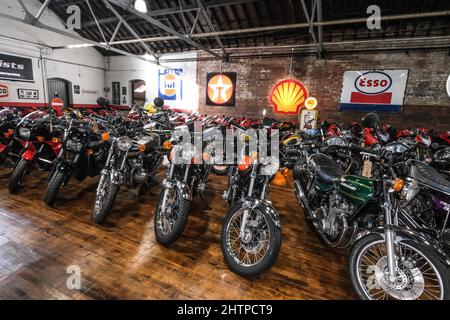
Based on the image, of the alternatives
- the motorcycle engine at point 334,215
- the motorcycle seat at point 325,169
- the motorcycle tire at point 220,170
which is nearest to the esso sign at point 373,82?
the motorcycle tire at point 220,170

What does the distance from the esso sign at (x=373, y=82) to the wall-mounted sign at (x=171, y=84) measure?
612 cm

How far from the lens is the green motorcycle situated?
1.38 meters

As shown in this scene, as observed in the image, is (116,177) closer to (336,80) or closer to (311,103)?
(311,103)

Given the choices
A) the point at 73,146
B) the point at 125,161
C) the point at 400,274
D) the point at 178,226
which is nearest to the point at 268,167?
the point at 178,226

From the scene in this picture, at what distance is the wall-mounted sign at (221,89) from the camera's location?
812cm

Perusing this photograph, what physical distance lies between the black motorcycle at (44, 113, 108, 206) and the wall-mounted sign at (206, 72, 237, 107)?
573 cm

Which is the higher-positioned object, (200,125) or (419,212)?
(200,125)

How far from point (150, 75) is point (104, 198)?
8291 mm

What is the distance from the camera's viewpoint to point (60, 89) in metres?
9.19
